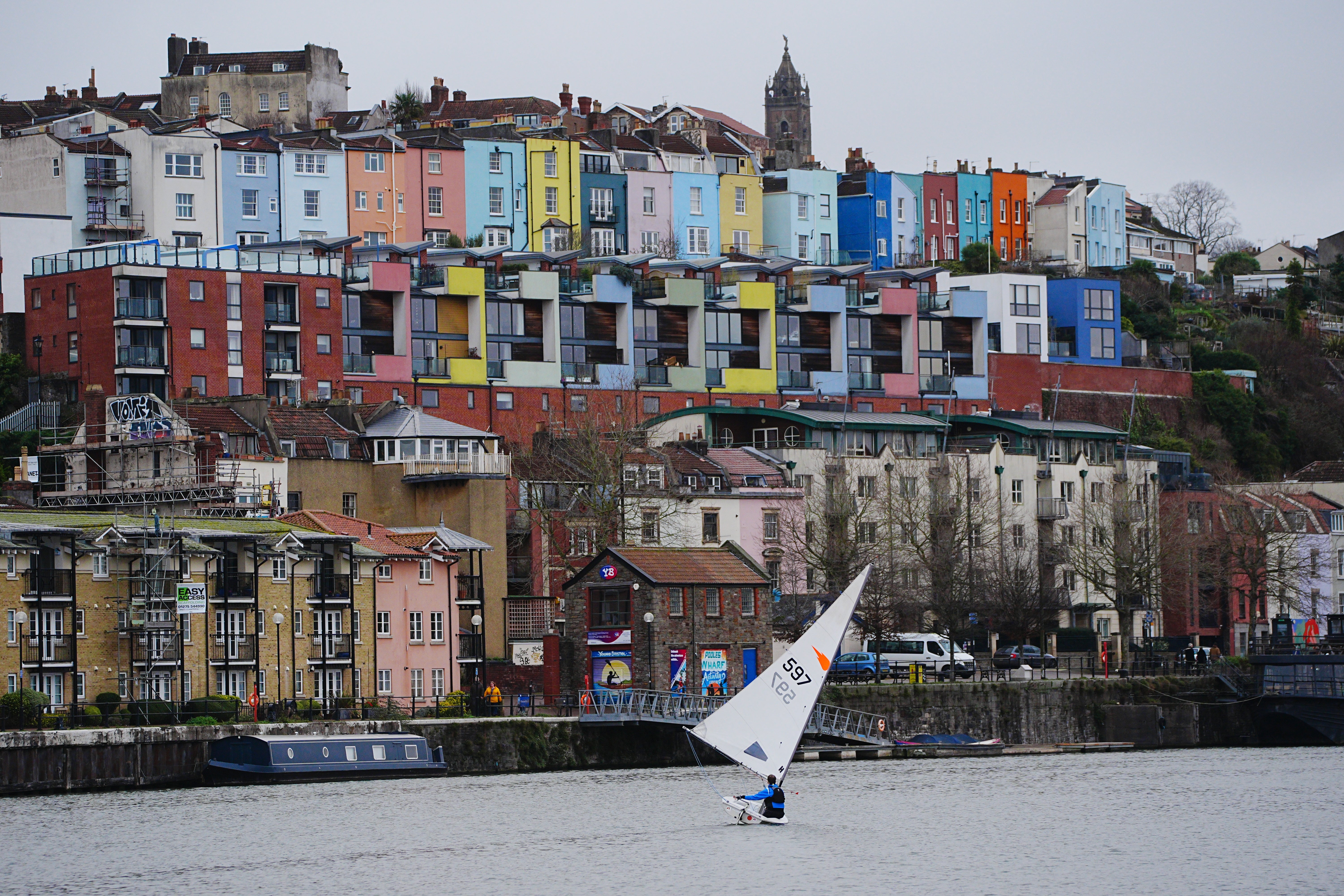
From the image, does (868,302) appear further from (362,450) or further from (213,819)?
(213,819)

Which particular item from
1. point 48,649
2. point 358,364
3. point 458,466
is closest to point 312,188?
point 358,364

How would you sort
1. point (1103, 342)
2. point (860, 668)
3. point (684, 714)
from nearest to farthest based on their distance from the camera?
1. point (684, 714)
2. point (860, 668)
3. point (1103, 342)

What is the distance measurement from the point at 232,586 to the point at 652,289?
5550 cm

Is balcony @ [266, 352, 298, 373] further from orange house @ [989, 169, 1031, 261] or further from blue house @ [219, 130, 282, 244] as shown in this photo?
orange house @ [989, 169, 1031, 261]

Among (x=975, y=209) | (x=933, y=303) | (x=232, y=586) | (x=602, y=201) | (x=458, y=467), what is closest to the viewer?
(x=232, y=586)

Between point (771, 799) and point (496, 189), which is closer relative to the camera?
point (771, 799)

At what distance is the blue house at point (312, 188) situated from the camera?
140m

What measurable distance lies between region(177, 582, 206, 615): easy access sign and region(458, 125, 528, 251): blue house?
6718 centimetres

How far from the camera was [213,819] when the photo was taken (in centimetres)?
6856

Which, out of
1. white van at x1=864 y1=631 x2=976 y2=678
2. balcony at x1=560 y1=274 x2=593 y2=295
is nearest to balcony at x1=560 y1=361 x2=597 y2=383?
balcony at x1=560 y1=274 x2=593 y2=295

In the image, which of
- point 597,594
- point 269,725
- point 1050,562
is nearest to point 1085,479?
point 1050,562

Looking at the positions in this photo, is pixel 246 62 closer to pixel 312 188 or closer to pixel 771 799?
pixel 312 188

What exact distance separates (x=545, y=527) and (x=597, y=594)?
42.1ft

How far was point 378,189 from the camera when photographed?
144375 millimetres
